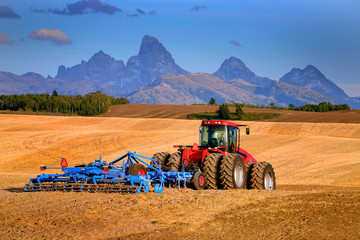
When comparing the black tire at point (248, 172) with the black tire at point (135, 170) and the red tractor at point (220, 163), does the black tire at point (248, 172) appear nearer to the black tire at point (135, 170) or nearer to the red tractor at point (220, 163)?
the red tractor at point (220, 163)

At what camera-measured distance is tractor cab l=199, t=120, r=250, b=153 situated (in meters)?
17.3

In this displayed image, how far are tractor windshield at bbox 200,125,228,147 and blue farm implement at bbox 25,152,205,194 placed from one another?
2196mm

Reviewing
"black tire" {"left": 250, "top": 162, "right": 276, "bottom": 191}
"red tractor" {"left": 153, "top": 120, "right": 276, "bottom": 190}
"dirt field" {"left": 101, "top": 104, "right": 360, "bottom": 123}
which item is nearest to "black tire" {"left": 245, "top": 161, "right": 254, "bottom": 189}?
"red tractor" {"left": 153, "top": 120, "right": 276, "bottom": 190}

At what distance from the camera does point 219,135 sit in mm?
17453

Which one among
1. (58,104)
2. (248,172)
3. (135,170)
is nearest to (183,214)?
(135,170)

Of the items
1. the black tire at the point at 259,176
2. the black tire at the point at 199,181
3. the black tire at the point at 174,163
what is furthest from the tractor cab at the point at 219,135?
the black tire at the point at 199,181

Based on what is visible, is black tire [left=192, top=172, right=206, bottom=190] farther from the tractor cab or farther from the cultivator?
the tractor cab

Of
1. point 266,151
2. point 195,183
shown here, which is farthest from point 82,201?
point 266,151

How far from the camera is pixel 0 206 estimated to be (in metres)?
12.6

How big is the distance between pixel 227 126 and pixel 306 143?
21.8 m

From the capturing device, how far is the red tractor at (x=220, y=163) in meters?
15.4

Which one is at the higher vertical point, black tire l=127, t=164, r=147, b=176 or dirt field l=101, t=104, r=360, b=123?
dirt field l=101, t=104, r=360, b=123

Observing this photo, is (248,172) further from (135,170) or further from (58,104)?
(58,104)

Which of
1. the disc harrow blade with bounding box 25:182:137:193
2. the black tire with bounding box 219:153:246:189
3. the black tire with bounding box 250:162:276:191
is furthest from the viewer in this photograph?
the black tire with bounding box 250:162:276:191
